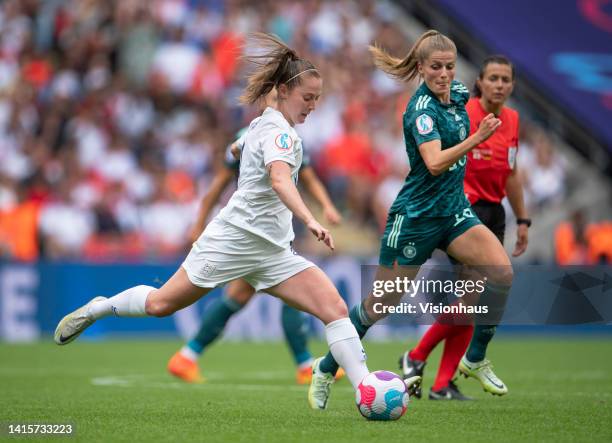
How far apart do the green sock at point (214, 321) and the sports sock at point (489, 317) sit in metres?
2.38

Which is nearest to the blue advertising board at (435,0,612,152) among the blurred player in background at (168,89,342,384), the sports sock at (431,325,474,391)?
the blurred player in background at (168,89,342,384)

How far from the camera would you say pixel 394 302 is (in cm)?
731

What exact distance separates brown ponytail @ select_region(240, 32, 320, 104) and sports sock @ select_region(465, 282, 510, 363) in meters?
1.94

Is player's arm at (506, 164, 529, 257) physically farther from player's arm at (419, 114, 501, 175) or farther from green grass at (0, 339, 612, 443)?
player's arm at (419, 114, 501, 175)

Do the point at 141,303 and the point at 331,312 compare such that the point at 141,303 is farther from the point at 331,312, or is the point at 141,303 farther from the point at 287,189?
the point at 287,189

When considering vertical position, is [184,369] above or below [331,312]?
below

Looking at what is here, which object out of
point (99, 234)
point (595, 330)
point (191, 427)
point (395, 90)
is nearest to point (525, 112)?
point (395, 90)

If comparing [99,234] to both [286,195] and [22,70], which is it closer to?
[22,70]

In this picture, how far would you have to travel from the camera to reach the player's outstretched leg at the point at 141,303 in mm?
6809

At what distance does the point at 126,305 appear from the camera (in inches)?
279

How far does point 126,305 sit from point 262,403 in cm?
132

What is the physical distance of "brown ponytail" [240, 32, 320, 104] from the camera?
677 cm

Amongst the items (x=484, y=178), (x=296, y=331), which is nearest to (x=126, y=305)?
(x=484, y=178)

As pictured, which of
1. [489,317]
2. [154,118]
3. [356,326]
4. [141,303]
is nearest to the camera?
[141,303]
